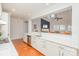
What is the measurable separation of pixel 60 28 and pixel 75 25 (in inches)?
45.7

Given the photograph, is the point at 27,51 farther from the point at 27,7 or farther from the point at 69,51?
the point at 69,51

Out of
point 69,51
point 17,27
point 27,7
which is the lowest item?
point 69,51

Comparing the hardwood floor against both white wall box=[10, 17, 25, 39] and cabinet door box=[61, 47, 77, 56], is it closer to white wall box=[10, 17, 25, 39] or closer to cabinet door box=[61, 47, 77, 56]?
cabinet door box=[61, 47, 77, 56]

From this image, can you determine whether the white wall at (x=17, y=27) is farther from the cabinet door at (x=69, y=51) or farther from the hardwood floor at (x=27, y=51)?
the cabinet door at (x=69, y=51)

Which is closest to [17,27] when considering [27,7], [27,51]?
[27,51]

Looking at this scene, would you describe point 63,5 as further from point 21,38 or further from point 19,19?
point 21,38

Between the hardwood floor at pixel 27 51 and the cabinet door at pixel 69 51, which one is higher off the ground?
the cabinet door at pixel 69 51

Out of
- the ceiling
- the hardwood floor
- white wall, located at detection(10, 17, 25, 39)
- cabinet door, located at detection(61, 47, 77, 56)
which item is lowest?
the hardwood floor

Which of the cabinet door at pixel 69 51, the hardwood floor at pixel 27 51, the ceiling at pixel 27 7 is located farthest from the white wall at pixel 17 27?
the cabinet door at pixel 69 51

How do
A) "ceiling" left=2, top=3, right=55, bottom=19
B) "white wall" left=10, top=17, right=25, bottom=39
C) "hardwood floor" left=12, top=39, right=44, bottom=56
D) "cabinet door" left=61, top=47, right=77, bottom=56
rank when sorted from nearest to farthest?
"cabinet door" left=61, top=47, right=77, bottom=56, "ceiling" left=2, top=3, right=55, bottom=19, "hardwood floor" left=12, top=39, right=44, bottom=56, "white wall" left=10, top=17, right=25, bottom=39

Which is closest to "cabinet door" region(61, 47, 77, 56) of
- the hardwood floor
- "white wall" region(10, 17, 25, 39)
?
the hardwood floor

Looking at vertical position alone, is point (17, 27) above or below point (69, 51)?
above

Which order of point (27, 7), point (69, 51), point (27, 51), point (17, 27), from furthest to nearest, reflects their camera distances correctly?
point (17, 27), point (27, 51), point (27, 7), point (69, 51)

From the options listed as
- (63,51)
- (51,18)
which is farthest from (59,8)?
(63,51)
